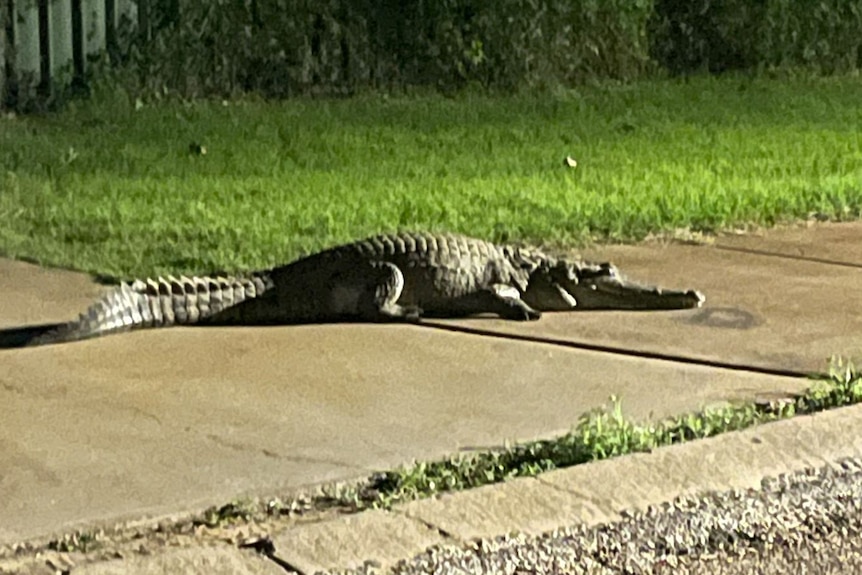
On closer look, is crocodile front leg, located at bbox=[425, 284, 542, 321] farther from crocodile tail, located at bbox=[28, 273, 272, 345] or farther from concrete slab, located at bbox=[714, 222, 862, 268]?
concrete slab, located at bbox=[714, 222, 862, 268]

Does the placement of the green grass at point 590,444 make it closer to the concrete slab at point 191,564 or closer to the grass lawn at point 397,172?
the concrete slab at point 191,564

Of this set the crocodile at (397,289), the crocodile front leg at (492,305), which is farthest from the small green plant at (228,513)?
the crocodile front leg at (492,305)

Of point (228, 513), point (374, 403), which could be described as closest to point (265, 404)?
point (374, 403)

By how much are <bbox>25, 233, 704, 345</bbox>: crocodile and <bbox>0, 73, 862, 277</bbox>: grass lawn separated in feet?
2.55

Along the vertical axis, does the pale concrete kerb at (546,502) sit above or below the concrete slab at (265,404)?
above

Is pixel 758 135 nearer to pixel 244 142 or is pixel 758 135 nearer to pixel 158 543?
pixel 244 142

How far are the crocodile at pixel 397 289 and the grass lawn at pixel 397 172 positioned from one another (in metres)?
0.78

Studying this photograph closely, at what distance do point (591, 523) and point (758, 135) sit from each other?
26.4 ft

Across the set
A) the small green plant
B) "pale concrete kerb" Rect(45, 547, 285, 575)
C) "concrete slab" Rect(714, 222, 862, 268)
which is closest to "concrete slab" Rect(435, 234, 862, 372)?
"concrete slab" Rect(714, 222, 862, 268)

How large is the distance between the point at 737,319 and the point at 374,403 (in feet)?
5.78

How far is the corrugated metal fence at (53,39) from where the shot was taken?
12.5 m

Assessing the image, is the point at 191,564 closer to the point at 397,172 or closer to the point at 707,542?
the point at 707,542

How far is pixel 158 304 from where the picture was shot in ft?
19.2

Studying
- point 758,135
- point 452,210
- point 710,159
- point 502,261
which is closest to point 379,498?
point 502,261
